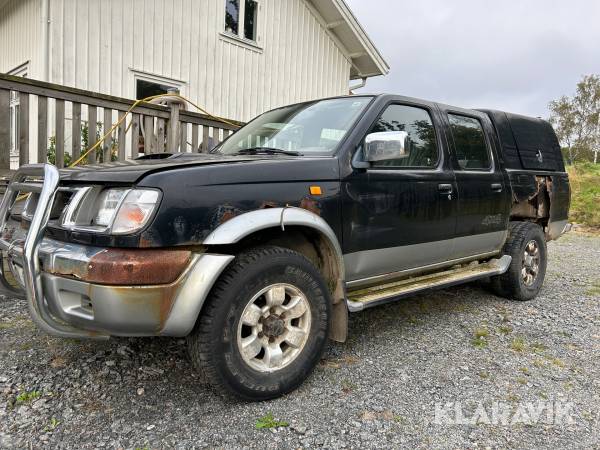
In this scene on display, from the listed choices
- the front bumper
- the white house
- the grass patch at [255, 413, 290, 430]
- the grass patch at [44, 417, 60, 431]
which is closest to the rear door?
the grass patch at [255, 413, 290, 430]

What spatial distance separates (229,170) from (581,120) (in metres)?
49.9

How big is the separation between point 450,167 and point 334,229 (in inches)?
57.9

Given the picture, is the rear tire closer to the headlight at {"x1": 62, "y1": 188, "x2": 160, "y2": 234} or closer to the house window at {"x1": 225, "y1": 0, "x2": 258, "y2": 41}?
the headlight at {"x1": 62, "y1": 188, "x2": 160, "y2": 234}

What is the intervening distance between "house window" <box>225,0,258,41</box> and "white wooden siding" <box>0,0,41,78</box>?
151 inches

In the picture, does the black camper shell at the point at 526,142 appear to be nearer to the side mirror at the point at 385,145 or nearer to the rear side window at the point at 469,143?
the rear side window at the point at 469,143

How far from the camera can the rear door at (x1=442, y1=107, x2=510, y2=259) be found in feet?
13.0

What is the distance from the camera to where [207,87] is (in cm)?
1005

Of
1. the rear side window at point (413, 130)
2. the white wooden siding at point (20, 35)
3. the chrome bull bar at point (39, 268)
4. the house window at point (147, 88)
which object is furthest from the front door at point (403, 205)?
the white wooden siding at point (20, 35)

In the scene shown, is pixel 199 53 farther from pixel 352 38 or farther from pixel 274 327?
pixel 274 327

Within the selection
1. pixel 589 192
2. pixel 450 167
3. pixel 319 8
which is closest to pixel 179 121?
pixel 450 167

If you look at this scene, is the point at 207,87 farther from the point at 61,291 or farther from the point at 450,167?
the point at 61,291

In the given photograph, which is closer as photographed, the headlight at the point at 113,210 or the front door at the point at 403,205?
the headlight at the point at 113,210

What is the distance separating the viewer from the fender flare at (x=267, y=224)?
2.37 m

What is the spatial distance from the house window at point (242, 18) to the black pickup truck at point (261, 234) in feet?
24.4
